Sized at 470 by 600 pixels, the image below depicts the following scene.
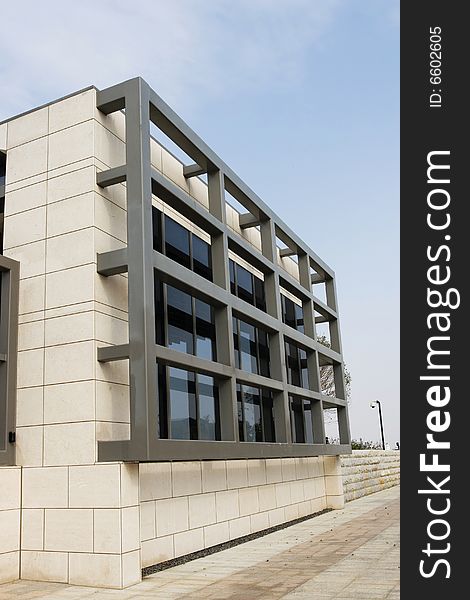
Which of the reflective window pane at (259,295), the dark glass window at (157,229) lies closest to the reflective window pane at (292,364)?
the reflective window pane at (259,295)

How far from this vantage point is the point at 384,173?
1611cm

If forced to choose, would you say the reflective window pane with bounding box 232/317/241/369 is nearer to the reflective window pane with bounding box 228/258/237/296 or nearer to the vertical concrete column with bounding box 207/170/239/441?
the reflective window pane with bounding box 228/258/237/296

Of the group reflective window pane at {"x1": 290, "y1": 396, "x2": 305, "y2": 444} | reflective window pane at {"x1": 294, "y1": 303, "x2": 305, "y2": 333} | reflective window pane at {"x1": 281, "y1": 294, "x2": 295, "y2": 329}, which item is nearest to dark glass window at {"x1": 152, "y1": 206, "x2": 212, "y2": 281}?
reflective window pane at {"x1": 281, "y1": 294, "x2": 295, "y2": 329}

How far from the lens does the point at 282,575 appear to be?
895 centimetres

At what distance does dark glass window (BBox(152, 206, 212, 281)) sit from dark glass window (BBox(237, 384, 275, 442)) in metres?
2.78

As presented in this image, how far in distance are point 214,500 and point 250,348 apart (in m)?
3.95

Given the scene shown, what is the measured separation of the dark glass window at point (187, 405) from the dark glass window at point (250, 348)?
1.74 m

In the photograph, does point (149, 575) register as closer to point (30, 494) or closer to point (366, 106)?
point (30, 494)

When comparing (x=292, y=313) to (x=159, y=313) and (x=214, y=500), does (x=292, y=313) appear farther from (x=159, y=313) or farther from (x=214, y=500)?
(x=159, y=313)

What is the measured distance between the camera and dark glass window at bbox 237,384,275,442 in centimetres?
1370

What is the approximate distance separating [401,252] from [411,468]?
65.1 inches

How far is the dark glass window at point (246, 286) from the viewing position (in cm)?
1483

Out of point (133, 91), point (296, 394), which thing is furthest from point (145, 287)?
point (296, 394)

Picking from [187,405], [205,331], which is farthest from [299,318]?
[187,405]
